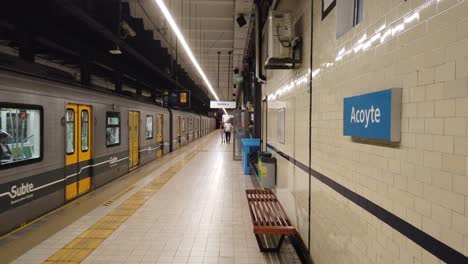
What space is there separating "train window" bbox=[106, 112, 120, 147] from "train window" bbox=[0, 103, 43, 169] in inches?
92.3

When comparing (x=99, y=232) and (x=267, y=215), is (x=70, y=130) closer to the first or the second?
(x=99, y=232)

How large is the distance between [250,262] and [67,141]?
3.78 metres

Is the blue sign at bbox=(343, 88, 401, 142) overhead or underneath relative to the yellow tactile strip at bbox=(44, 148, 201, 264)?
overhead

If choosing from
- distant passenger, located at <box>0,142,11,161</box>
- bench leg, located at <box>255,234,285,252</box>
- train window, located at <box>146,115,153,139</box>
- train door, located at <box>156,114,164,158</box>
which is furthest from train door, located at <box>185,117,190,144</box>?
bench leg, located at <box>255,234,285,252</box>

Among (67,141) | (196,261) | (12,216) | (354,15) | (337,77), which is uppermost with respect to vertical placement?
(354,15)

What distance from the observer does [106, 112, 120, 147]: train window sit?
21.7 ft

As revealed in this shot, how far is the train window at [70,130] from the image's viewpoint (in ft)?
16.7

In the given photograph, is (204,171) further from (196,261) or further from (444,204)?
(444,204)

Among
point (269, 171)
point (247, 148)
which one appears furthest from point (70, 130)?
point (247, 148)

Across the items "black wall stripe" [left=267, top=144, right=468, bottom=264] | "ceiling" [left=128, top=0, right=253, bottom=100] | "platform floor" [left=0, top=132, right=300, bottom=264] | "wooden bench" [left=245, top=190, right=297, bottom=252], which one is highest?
"ceiling" [left=128, top=0, right=253, bottom=100]

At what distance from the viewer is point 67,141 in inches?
200

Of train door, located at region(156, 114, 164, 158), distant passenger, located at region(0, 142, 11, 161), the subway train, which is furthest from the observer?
train door, located at region(156, 114, 164, 158)

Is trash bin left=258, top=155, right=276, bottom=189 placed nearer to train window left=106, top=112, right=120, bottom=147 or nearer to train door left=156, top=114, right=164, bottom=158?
train window left=106, top=112, right=120, bottom=147

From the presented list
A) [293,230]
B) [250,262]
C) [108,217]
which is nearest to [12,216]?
[108,217]
